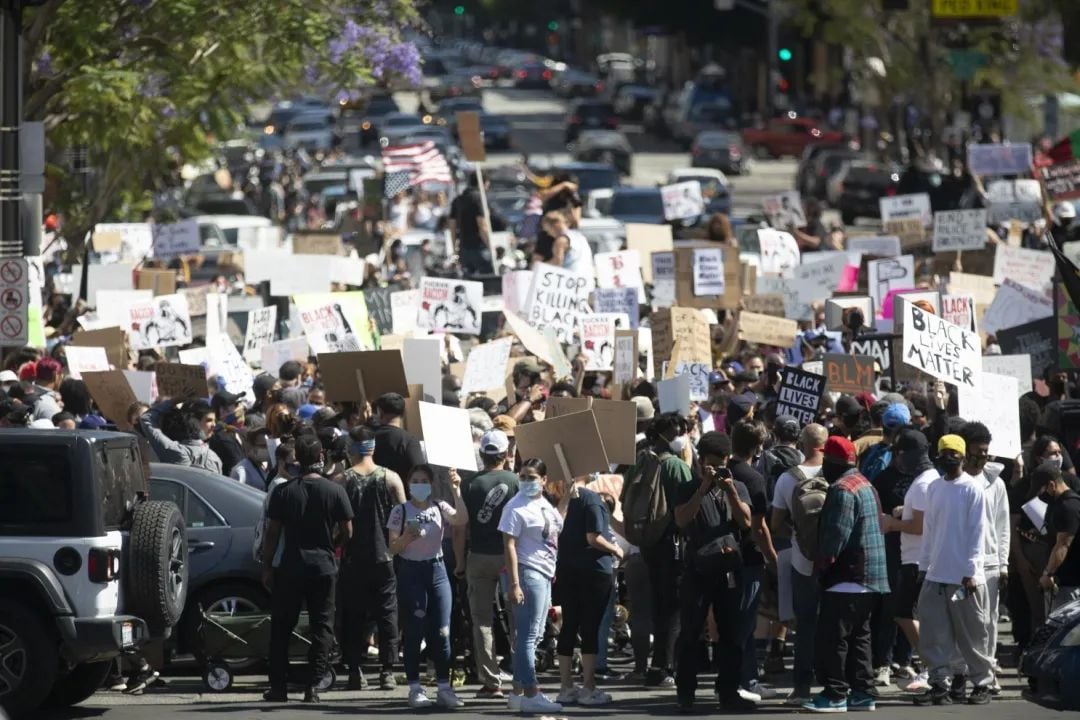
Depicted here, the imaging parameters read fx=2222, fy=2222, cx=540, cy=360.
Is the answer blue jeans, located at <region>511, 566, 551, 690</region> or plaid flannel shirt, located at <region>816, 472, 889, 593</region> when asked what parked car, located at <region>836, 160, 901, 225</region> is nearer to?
plaid flannel shirt, located at <region>816, 472, 889, 593</region>

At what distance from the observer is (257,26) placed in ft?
70.6

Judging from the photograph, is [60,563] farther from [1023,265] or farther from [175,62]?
[1023,265]

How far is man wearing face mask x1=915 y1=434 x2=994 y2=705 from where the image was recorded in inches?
459

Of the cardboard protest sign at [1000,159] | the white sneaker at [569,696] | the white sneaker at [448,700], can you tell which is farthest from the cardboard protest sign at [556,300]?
the cardboard protest sign at [1000,159]

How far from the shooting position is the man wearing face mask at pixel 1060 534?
11836 millimetres

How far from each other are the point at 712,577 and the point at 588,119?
6094 cm

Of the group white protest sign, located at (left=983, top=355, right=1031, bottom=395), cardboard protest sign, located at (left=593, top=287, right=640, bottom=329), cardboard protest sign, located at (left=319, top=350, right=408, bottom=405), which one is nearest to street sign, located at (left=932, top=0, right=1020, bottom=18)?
cardboard protest sign, located at (left=593, top=287, right=640, bottom=329)

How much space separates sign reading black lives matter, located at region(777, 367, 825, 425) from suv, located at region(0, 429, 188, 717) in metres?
4.95

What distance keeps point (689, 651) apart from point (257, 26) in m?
11.6

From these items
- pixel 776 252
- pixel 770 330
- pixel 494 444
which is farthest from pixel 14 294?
pixel 776 252

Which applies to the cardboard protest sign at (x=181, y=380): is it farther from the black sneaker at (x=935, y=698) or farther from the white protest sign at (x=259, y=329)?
the black sneaker at (x=935, y=698)

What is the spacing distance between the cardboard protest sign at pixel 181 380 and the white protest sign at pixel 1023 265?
962 centimetres

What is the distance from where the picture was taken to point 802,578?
1188 cm

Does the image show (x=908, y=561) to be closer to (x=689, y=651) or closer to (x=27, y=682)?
(x=689, y=651)
